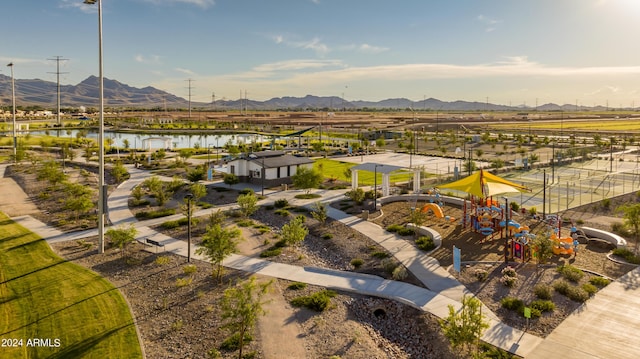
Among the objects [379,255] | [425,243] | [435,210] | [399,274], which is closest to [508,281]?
[399,274]

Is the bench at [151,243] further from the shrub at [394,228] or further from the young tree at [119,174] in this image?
the young tree at [119,174]

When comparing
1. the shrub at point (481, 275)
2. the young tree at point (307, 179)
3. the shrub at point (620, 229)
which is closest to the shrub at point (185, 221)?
the young tree at point (307, 179)

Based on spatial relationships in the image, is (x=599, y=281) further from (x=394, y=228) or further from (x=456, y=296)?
(x=394, y=228)

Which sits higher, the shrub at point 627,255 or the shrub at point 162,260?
the shrub at point 627,255

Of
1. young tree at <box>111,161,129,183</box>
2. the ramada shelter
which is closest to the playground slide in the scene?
the ramada shelter

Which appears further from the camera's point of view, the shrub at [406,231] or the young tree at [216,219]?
the young tree at [216,219]
